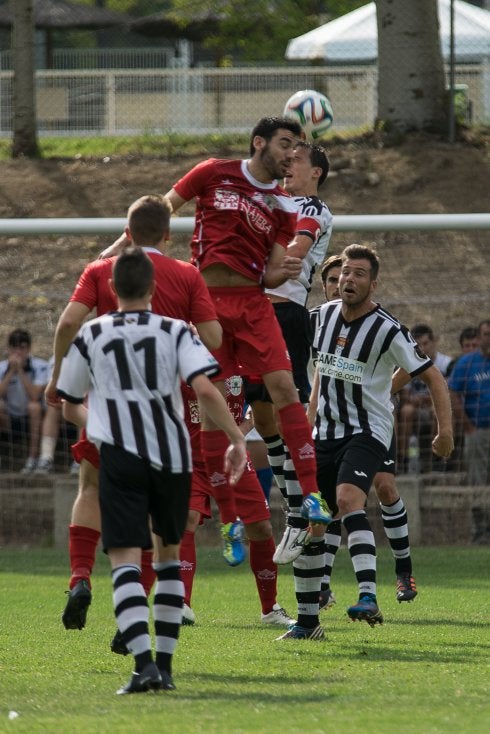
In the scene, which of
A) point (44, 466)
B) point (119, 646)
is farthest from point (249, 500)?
point (44, 466)

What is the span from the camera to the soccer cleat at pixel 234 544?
21.9 feet

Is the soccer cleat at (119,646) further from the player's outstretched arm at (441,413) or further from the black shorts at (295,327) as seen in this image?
the black shorts at (295,327)

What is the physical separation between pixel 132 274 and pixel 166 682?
5.24ft

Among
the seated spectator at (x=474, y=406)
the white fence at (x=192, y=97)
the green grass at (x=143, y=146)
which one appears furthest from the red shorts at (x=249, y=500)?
the white fence at (x=192, y=97)

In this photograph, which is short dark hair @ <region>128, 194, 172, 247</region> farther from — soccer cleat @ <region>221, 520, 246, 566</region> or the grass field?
the grass field

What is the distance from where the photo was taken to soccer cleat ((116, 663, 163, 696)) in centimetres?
513

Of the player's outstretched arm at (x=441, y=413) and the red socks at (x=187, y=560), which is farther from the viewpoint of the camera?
the red socks at (x=187, y=560)

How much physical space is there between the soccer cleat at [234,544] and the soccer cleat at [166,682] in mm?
1377

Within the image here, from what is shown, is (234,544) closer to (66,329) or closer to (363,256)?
(66,329)

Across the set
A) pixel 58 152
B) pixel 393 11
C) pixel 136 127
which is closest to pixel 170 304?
pixel 393 11

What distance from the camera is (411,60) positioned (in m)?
18.1

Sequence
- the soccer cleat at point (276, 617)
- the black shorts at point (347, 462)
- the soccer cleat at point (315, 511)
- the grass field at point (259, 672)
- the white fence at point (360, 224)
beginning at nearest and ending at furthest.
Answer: the grass field at point (259, 672), the soccer cleat at point (315, 511), the black shorts at point (347, 462), the soccer cleat at point (276, 617), the white fence at point (360, 224)

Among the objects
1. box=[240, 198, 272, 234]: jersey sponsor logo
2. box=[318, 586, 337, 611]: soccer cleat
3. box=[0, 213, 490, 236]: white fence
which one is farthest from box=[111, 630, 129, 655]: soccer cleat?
box=[0, 213, 490, 236]: white fence

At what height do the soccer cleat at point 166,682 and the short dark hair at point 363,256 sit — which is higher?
the short dark hair at point 363,256
